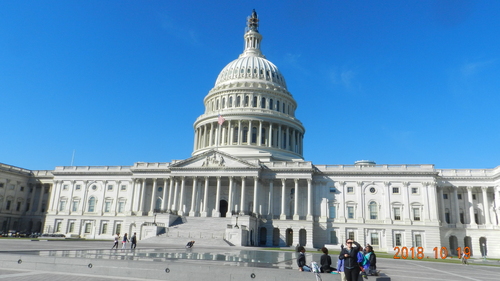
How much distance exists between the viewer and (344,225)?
64.6 m

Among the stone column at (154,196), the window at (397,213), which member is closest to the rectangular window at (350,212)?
the window at (397,213)

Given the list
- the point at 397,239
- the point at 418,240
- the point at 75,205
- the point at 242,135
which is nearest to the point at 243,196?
the point at 242,135

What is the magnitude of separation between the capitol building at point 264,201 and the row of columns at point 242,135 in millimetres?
374

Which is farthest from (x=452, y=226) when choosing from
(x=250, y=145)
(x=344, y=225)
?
(x=250, y=145)

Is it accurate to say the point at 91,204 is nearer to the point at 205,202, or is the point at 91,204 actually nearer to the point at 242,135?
the point at 205,202

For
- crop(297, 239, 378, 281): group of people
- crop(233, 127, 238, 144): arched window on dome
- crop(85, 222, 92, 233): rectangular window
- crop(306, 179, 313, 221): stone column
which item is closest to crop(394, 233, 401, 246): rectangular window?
crop(306, 179, 313, 221): stone column

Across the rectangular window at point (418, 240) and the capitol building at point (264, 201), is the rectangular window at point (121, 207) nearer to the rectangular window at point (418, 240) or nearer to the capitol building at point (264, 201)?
the capitol building at point (264, 201)

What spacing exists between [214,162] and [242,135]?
1618cm

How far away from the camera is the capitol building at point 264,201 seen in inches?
2450

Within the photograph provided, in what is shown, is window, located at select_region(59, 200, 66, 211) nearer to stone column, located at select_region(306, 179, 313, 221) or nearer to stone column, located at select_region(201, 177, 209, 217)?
stone column, located at select_region(201, 177, 209, 217)

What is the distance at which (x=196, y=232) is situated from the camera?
5616 centimetres

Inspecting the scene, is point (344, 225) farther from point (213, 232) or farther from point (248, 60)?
point (248, 60)

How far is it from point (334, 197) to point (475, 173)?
25243mm

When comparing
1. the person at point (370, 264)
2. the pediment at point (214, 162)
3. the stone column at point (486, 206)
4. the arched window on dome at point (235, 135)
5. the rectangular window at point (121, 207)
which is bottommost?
the person at point (370, 264)
